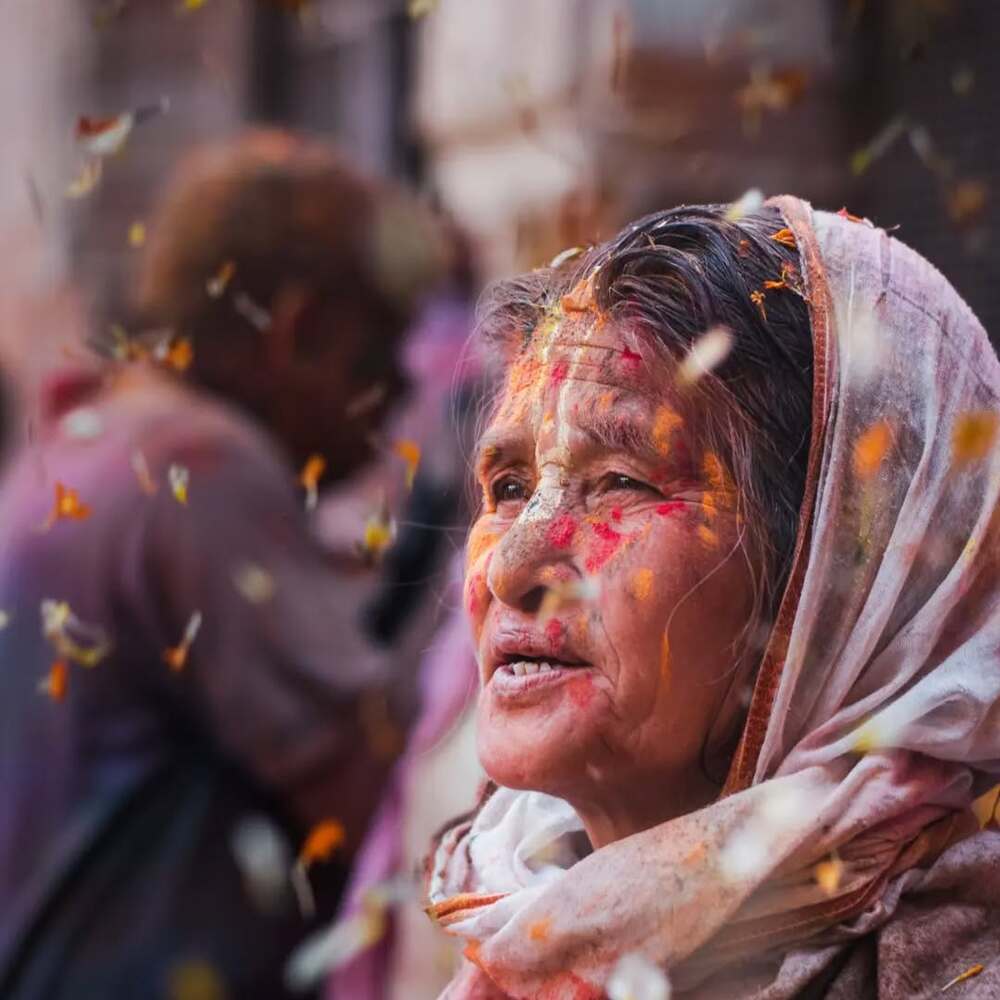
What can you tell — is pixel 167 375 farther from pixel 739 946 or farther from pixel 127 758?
pixel 739 946

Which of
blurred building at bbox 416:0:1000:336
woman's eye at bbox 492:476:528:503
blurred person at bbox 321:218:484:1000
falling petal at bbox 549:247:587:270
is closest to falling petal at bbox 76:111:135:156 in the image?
blurred person at bbox 321:218:484:1000

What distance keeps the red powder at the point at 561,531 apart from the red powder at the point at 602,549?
0.03 metres

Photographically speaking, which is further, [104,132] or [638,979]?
[104,132]

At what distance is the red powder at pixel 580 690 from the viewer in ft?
5.78

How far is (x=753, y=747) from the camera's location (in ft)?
5.80

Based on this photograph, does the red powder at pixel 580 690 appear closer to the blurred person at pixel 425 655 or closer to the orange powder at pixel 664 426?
the orange powder at pixel 664 426

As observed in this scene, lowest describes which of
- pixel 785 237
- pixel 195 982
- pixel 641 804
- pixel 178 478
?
pixel 195 982

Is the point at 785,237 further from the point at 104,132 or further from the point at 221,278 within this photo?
the point at 221,278

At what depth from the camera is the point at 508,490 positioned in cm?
192

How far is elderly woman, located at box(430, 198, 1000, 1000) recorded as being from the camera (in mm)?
1721

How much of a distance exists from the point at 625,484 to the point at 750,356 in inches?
7.1

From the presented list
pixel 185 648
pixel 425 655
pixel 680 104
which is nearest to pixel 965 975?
pixel 425 655

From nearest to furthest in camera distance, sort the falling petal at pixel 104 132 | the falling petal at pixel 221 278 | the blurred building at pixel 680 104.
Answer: the falling petal at pixel 104 132, the falling petal at pixel 221 278, the blurred building at pixel 680 104

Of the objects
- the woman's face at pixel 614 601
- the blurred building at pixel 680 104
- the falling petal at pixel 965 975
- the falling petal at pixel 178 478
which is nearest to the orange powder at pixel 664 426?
the woman's face at pixel 614 601
